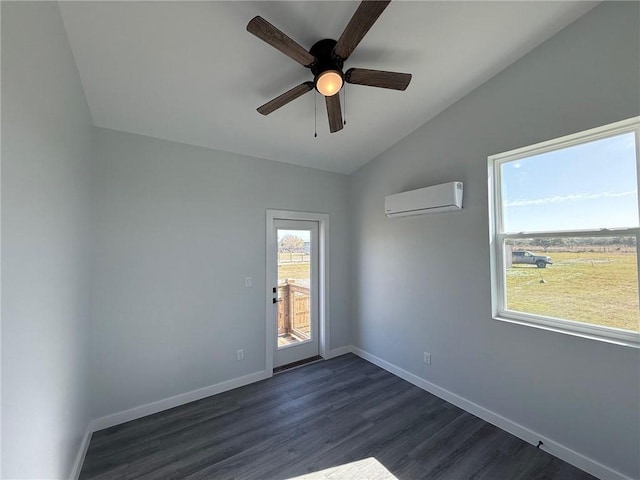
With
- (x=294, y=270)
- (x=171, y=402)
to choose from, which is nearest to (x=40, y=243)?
(x=171, y=402)

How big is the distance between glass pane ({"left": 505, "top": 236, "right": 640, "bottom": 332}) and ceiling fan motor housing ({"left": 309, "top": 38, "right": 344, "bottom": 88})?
2.09 meters

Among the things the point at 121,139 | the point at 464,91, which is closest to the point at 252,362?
the point at 121,139

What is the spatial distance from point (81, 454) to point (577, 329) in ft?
12.6

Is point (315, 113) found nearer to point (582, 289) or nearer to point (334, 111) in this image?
point (334, 111)

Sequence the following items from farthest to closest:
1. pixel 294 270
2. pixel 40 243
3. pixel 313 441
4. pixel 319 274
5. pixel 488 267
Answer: pixel 319 274, pixel 294 270, pixel 488 267, pixel 313 441, pixel 40 243

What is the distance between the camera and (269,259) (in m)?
3.19

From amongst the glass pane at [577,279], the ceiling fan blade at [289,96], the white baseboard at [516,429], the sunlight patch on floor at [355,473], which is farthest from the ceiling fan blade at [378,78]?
the white baseboard at [516,429]

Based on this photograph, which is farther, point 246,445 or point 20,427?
point 246,445

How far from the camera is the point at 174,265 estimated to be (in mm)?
2592

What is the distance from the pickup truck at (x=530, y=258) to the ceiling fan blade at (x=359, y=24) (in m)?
2.15

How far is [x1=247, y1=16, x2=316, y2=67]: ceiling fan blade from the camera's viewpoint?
4.15 ft

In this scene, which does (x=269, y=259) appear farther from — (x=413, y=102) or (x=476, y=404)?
(x=476, y=404)

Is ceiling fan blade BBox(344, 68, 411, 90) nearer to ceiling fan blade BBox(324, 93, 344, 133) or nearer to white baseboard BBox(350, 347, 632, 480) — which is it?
ceiling fan blade BBox(324, 93, 344, 133)

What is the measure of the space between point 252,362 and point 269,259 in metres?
1.22
